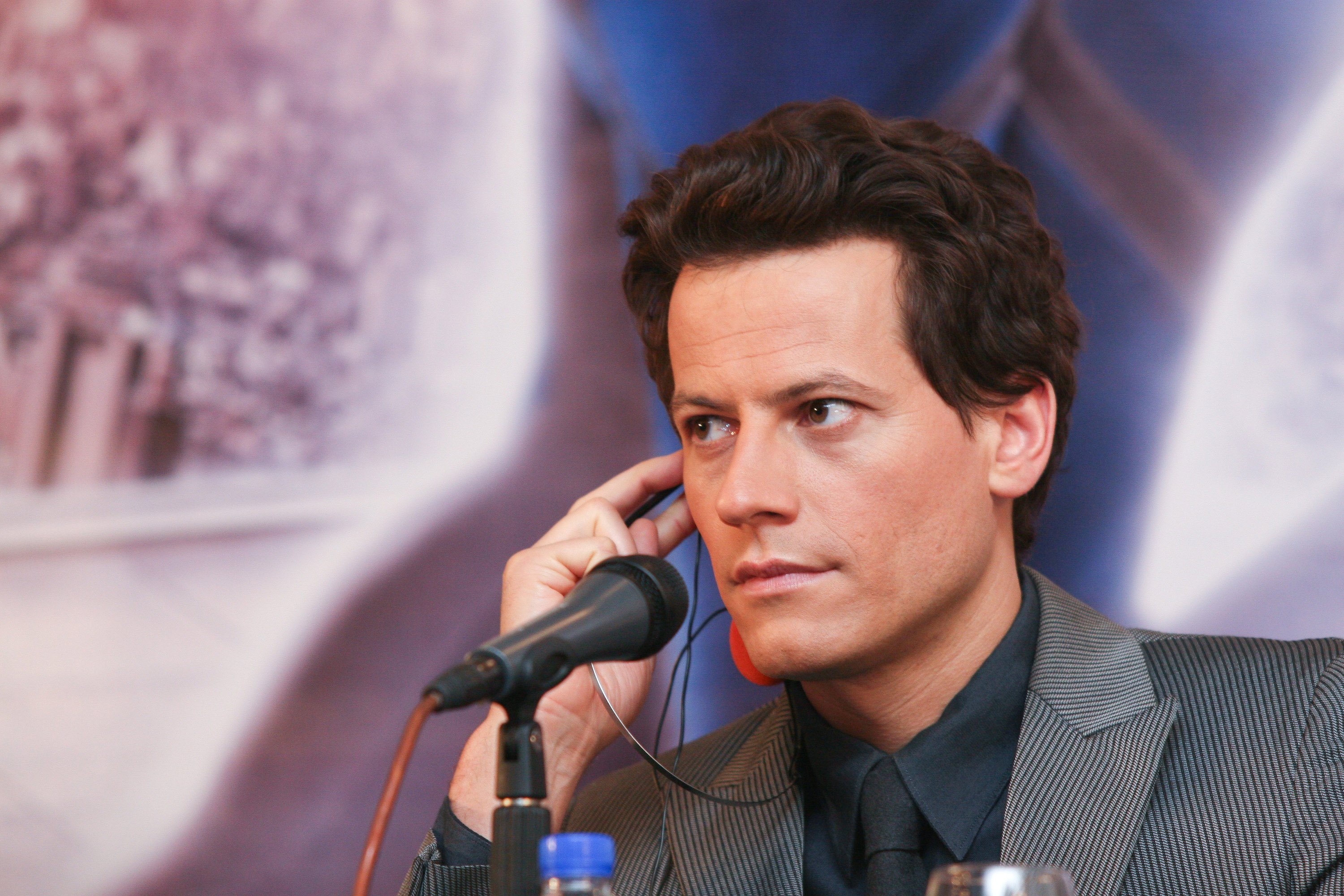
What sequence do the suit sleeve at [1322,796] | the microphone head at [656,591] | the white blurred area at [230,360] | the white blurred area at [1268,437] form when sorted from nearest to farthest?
the microphone head at [656,591] → the suit sleeve at [1322,796] → the white blurred area at [1268,437] → the white blurred area at [230,360]

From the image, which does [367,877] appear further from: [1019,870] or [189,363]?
[189,363]

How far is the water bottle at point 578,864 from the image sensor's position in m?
1.03

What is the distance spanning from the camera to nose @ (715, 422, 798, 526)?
5.45ft

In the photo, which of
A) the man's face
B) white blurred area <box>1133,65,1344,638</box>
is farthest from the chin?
white blurred area <box>1133,65,1344,638</box>

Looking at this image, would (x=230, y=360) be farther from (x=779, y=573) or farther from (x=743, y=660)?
(x=779, y=573)

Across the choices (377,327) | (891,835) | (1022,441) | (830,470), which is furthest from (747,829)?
(377,327)

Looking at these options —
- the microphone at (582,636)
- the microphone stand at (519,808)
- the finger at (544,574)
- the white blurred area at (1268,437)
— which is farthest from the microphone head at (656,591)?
the white blurred area at (1268,437)

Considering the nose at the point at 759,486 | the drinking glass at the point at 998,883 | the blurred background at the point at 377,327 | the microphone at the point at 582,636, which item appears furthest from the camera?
the blurred background at the point at 377,327

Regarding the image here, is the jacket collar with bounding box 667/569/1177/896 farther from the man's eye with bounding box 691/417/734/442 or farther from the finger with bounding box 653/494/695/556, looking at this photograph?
the man's eye with bounding box 691/417/734/442

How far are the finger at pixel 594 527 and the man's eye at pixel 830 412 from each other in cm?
39

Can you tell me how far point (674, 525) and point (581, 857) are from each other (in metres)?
1.06

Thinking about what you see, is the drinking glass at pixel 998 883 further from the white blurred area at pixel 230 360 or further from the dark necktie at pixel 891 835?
the white blurred area at pixel 230 360

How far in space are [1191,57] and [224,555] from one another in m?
2.01

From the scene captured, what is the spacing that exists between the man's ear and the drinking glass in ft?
3.00
